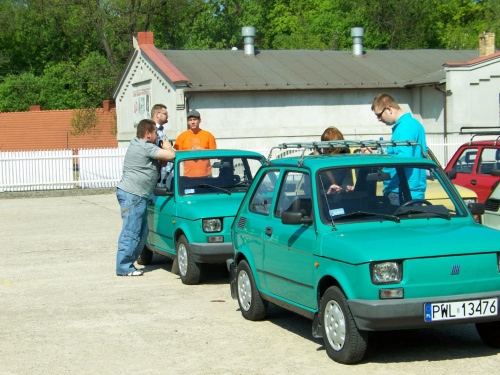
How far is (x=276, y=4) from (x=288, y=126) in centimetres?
4865

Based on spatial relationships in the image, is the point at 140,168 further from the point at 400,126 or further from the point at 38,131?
the point at 38,131

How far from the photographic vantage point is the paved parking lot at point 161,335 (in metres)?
6.28

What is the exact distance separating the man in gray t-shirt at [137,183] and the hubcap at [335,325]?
15.5ft

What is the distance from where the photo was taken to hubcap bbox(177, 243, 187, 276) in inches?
398

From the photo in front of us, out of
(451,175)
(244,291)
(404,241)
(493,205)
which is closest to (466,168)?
(451,175)

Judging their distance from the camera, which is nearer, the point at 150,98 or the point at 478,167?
the point at 478,167

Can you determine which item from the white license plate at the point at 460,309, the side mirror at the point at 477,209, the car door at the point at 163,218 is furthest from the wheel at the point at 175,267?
the white license plate at the point at 460,309

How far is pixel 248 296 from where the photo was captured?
7883mm

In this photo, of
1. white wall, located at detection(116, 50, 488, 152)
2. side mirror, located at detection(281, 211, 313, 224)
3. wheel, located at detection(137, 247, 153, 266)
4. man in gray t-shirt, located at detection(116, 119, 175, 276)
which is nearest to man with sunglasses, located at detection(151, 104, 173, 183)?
man in gray t-shirt, located at detection(116, 119, 175, 276)

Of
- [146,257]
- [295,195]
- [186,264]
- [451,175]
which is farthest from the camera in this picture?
[451,175]

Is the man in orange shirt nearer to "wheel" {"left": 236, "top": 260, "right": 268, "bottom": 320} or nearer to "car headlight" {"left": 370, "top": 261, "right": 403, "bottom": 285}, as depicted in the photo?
"wheel" {"left": 236, "top": 260, "right": 268, "bottom": 320}

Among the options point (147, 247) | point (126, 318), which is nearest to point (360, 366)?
point (126, 318)

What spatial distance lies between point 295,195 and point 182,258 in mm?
3418

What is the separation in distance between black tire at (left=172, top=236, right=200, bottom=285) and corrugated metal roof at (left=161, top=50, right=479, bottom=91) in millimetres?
21096
